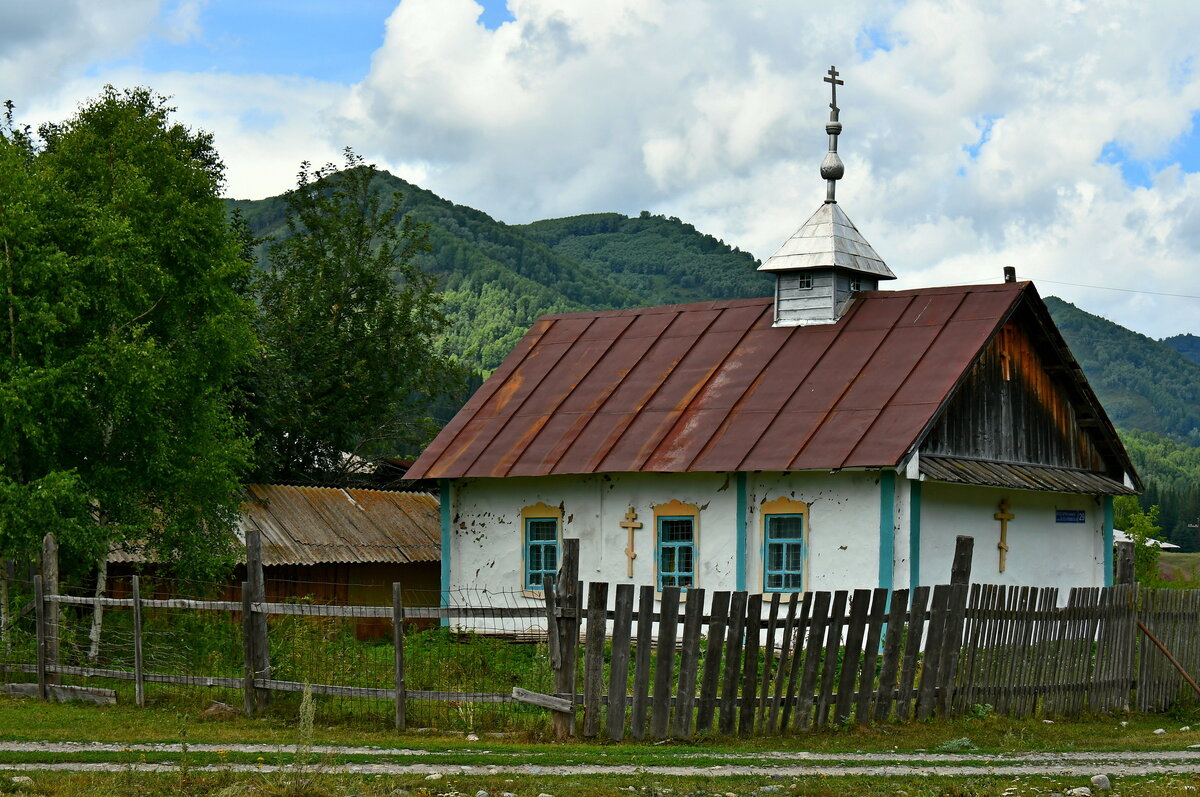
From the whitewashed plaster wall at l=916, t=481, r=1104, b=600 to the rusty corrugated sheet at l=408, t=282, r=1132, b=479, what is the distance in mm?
1639

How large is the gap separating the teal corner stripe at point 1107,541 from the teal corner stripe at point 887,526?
6.74 metres

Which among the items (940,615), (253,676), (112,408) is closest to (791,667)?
(940,615)

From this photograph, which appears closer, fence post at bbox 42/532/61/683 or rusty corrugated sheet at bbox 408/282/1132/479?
fence post at bbox 42/532/61/683

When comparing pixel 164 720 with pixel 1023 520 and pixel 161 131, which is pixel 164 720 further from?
pixel 1023 520

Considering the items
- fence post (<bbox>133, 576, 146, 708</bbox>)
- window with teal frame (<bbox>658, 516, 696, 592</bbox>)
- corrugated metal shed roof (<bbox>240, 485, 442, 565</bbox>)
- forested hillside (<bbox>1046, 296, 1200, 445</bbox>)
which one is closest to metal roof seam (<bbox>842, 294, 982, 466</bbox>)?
window with teal frame (<bbox>658, 516, 696, 592</bbox>)

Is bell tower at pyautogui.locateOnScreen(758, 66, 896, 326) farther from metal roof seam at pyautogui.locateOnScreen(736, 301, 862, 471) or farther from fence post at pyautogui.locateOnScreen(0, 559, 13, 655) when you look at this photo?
fence post at pyautogui.locateOnScreen(0, 559, 13, 655)

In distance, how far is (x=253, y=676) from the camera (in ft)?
47.3

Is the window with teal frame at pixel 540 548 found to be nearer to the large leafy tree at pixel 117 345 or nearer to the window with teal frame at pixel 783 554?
the window with teal frame at pixel 783 554

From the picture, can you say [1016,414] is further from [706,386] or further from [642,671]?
[642,671]

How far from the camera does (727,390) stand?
916 inches

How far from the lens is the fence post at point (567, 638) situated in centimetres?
1294

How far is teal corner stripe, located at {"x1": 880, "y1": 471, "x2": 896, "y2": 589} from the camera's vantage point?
20.2m

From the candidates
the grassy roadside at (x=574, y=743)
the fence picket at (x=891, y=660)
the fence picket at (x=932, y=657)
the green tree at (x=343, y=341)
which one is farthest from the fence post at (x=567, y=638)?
the green tree at (x=343, y=341)

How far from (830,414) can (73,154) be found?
11.3 meters
